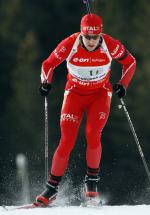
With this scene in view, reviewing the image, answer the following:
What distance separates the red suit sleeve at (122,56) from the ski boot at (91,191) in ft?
3.76

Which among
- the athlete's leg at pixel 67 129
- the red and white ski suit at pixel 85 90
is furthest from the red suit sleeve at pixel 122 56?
the athlete's leg at pixel 67 129

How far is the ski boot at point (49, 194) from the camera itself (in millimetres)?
10703

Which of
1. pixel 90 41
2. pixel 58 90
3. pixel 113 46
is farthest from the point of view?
pixel 58 90

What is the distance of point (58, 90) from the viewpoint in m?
51.2

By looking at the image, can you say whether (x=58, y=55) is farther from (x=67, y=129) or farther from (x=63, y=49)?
(x=67, y=129)

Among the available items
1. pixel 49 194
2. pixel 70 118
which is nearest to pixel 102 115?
pixel 70 118

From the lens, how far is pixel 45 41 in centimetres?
7106

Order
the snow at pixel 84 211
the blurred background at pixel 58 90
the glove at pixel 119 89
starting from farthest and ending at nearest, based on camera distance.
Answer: the blurred background at pixel 58 90 < the glove at pixel 119 89 < the snow at pixel 84 211

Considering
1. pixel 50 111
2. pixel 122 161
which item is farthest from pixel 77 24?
pixel 122 161

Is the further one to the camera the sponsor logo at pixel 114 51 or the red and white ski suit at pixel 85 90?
the sponsor logo at pixel 114 51

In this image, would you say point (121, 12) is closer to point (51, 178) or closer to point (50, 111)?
point (50, 111)

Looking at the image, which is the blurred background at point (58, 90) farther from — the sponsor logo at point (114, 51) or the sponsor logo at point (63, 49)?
the sponsor logo at point (63, 49)

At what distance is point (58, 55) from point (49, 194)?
159 centimetres

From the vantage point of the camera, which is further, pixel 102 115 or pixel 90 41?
pixel 102 115
